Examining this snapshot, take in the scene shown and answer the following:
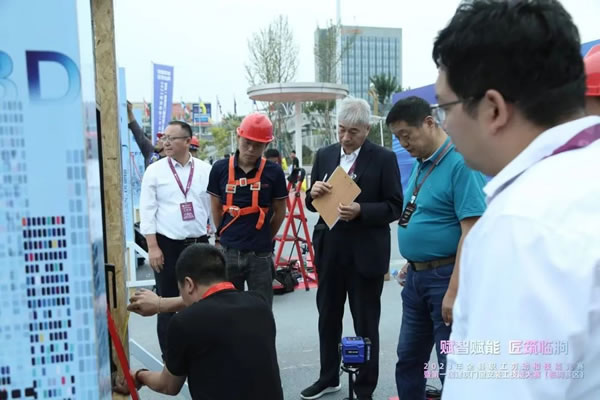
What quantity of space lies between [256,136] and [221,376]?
6.13 ft

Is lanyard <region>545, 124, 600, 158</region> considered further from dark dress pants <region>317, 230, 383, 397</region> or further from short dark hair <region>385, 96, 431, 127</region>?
dark dress pants <region>317, 230, 383, 397</region>

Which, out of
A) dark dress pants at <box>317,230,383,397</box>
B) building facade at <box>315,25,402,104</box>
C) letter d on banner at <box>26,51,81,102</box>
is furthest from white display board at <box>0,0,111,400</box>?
building facade at <box>315,25,402,104</box>

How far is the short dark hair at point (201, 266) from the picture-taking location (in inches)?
81.3

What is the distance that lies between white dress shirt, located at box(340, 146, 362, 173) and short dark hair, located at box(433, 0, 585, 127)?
7.80 ft

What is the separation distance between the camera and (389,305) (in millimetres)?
5195

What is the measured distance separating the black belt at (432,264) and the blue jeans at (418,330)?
0.02 meters

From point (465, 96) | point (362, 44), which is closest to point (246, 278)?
point (465, 96)

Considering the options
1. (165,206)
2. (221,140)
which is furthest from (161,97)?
(221,140)

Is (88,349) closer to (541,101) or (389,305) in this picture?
(541,101)

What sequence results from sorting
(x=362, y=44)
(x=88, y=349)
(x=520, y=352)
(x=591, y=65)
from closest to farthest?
(x=520, y=352), (x=88, y=349), (x=591, y=65), (x=362, y=44)

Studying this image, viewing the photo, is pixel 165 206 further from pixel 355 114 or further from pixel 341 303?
pixel 355 114

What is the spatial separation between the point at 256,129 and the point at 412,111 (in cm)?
124

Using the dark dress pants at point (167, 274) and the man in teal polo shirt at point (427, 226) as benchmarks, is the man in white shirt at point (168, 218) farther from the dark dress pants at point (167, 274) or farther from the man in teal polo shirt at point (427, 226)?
the man in teal polo shirt at point (427, 226)

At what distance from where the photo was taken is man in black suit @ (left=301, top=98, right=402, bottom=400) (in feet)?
10.1
